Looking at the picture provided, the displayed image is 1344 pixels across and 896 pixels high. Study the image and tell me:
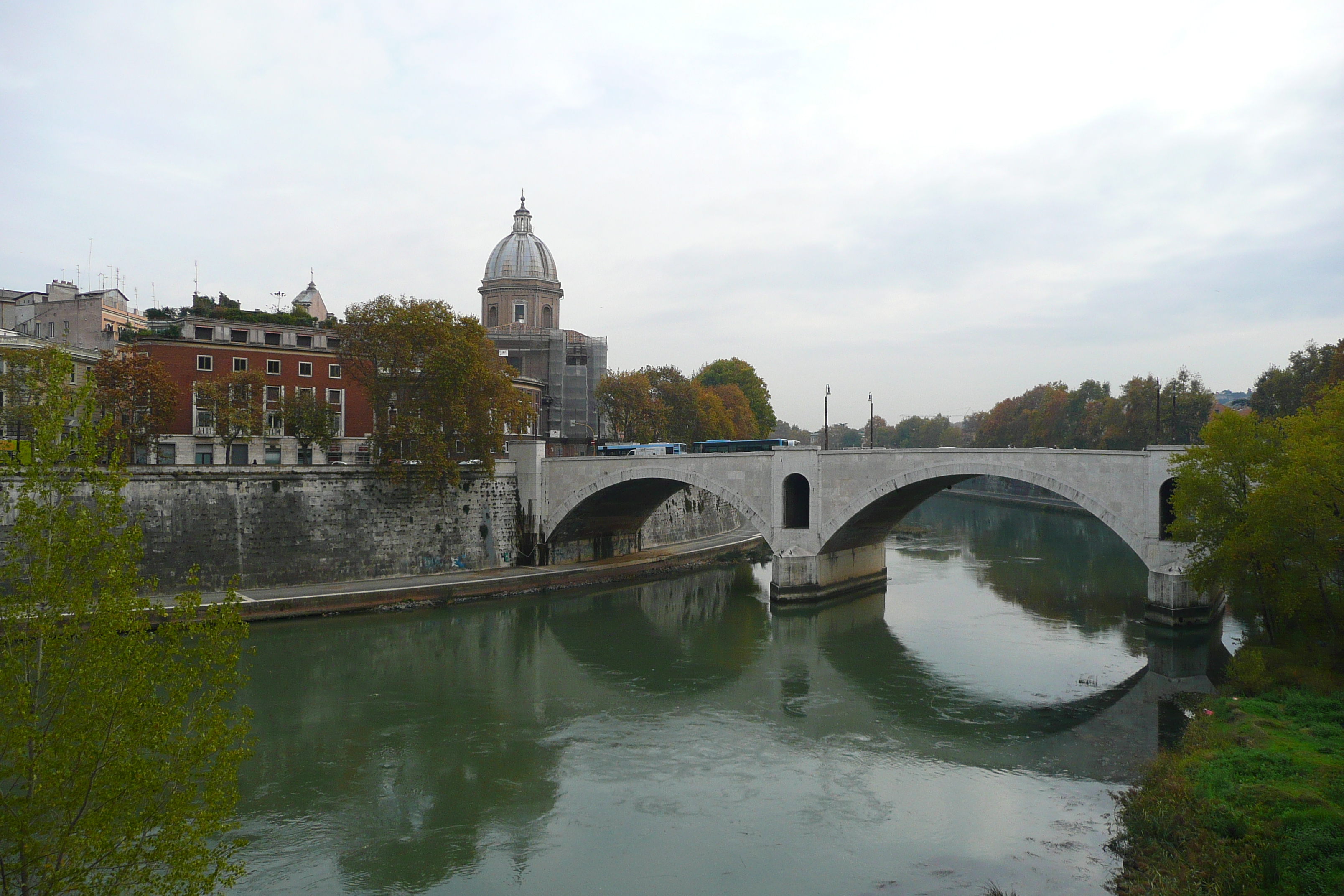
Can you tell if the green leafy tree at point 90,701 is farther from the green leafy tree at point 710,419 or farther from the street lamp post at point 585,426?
the green leafy tree at point 710,419

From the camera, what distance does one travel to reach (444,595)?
27.2 meters

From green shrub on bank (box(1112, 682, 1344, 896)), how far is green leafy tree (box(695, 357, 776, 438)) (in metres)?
49.3

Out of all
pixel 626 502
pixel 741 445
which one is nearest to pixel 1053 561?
pixel 741 445

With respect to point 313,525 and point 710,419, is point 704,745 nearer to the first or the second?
point 313,525

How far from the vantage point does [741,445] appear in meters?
36.4

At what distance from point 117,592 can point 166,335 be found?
101 ft

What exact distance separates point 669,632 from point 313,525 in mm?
11926

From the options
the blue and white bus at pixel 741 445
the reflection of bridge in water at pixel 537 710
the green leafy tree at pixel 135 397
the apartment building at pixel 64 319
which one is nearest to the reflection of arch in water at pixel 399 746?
the reflection of bridge in water at pixel 537 710

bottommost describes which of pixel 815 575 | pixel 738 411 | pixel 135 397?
pixel 815 575

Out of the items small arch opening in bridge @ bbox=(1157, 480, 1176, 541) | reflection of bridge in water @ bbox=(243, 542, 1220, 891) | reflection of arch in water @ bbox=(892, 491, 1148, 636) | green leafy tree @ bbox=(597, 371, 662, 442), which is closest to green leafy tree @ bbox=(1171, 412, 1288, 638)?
reflection of bridge in water @ bbox=(243, 542, 1220, 891)

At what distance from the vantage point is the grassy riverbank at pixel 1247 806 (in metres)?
9.59

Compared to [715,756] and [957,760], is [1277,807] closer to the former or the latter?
[957,760]

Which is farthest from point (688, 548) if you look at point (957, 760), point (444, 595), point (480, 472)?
point (957, 760)

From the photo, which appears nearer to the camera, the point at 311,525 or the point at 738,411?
the point at 311,525
